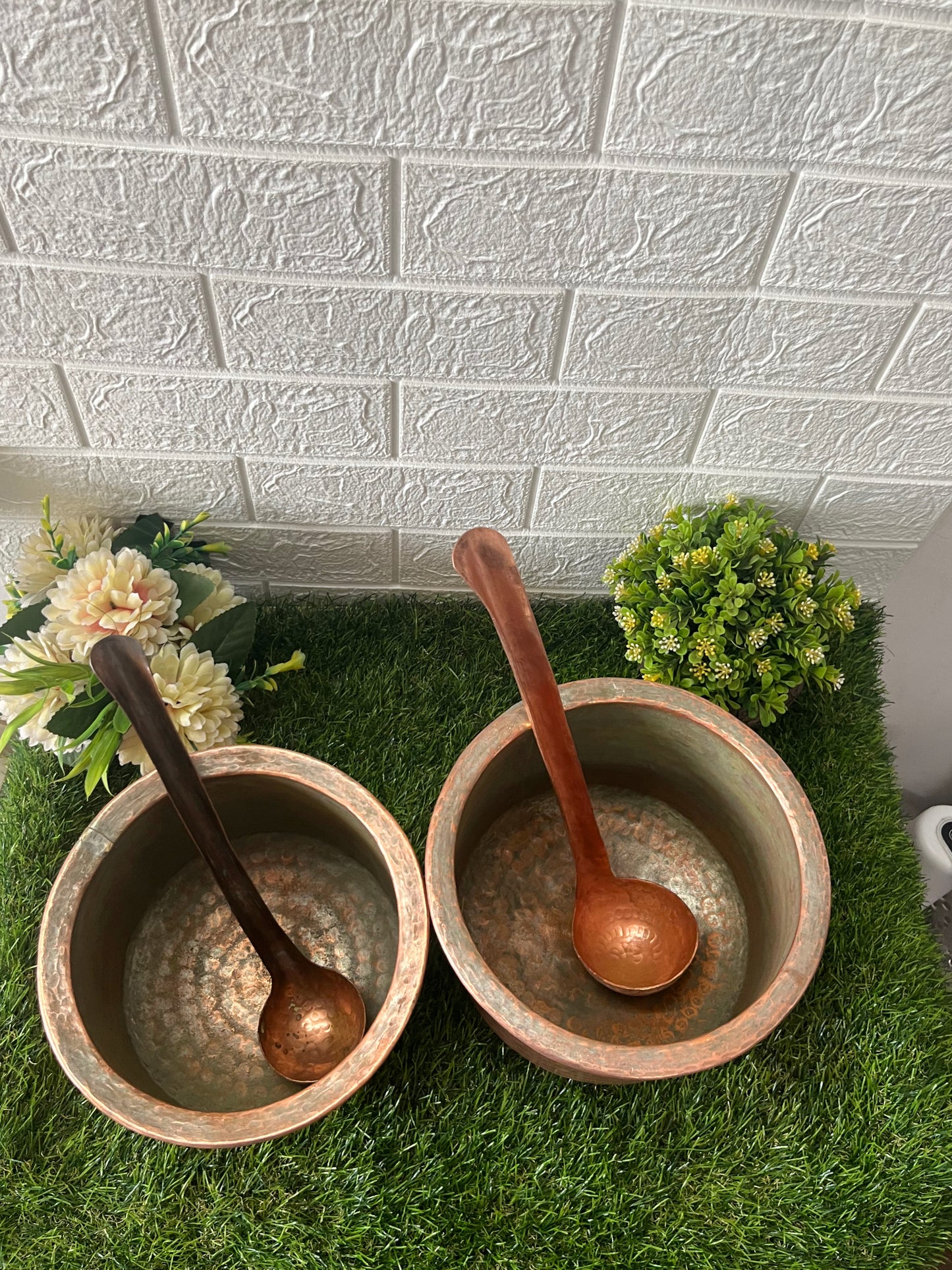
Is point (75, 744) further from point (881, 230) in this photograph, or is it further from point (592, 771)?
point (881, 230)

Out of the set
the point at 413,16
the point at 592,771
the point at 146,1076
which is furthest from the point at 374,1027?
the point at 413,16

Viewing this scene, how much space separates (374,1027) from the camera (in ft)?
2.01

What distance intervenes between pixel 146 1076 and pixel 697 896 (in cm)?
49

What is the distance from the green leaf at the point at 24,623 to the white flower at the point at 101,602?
0.04 metres

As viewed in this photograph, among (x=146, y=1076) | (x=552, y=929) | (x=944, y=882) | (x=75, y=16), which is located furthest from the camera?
(x=944, y=882)

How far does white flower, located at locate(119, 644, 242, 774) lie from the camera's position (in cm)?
80

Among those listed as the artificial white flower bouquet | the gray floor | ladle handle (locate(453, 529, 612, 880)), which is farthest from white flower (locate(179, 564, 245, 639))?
the gray floor

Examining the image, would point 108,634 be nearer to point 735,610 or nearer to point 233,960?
point 233,960

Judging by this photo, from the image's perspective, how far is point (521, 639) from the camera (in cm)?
66

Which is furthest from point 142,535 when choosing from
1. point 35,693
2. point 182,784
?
point 182,784

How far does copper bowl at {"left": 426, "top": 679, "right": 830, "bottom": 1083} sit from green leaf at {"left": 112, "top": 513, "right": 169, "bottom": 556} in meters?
0.41

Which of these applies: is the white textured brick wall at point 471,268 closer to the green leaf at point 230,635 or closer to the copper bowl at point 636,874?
the green leaf at point 230,635

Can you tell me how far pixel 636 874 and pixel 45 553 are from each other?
2.14 ft

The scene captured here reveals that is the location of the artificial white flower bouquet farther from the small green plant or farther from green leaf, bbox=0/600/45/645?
the small green plant
